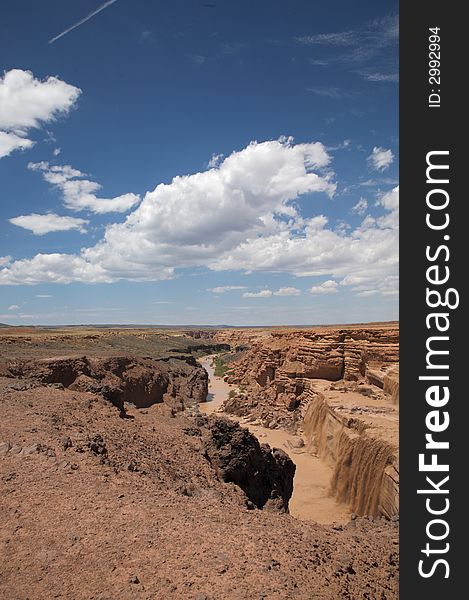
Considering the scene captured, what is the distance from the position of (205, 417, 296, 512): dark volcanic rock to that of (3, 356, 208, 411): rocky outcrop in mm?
6394

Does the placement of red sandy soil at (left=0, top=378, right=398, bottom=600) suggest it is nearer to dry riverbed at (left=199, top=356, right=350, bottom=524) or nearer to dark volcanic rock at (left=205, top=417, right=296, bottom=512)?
dark volcanic rock at (left=205, top=417, right=296, bottom=512)

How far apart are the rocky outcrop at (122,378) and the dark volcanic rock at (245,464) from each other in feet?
21.0

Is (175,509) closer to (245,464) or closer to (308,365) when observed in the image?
(245,464)

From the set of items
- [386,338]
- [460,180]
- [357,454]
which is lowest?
[357,454]

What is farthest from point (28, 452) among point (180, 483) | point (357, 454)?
point (357, 454)

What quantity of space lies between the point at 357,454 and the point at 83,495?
496 inches

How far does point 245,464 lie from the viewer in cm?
948

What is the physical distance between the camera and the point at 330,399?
23250 millimetres

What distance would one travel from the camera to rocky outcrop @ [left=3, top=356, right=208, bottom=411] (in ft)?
60.9

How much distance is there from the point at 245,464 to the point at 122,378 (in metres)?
17.9

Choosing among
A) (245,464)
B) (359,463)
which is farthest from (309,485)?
(245,464)

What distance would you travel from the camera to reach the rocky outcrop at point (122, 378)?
18562 millimetres

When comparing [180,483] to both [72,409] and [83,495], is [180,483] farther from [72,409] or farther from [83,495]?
[72,409]

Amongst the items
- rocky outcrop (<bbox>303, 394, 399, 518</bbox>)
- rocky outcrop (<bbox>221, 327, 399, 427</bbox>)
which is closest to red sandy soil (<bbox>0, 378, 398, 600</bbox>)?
rocky outcrop (<bbox>303, 394, 399, 518</bbox>)
